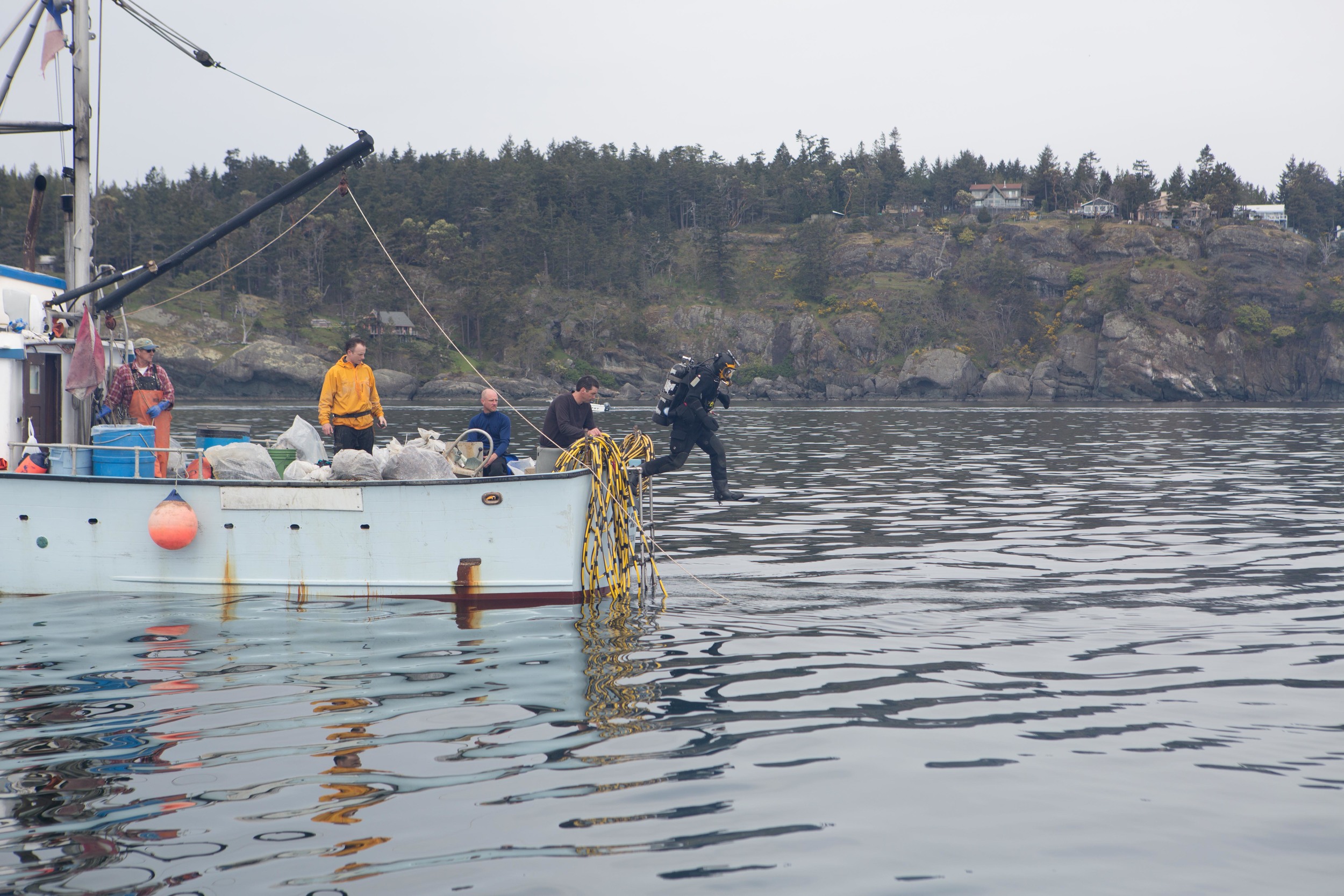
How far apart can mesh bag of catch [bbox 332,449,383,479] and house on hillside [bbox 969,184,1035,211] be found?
6085 inches

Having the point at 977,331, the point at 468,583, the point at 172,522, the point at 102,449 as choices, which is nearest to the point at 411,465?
the point at 468,583

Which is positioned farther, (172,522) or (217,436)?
(217,436)

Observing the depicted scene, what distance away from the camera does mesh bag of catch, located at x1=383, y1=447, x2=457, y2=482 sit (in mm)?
10547

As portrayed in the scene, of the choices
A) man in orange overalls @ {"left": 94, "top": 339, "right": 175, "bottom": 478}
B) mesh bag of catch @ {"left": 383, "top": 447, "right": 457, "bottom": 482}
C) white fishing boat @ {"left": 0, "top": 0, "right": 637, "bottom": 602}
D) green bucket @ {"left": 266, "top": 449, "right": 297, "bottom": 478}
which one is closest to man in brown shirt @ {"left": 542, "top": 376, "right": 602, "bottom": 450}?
white fishing boat @ {"left": 0, "top": 0, "right": 637, "bottom": 602}

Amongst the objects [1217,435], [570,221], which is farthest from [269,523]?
[570,221]

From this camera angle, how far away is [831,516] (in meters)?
17.6

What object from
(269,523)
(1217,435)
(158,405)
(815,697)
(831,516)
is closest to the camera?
(815,697)

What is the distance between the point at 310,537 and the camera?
34.3ft

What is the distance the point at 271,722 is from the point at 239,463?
454cm

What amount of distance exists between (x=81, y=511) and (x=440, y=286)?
11042 cm

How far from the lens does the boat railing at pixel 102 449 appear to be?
10133 millimetres

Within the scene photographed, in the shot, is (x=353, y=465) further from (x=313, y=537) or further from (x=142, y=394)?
(x=142, y=394)

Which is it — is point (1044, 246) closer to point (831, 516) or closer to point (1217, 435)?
point (1217, 435)

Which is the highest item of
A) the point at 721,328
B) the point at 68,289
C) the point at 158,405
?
A: the point at 721,328
